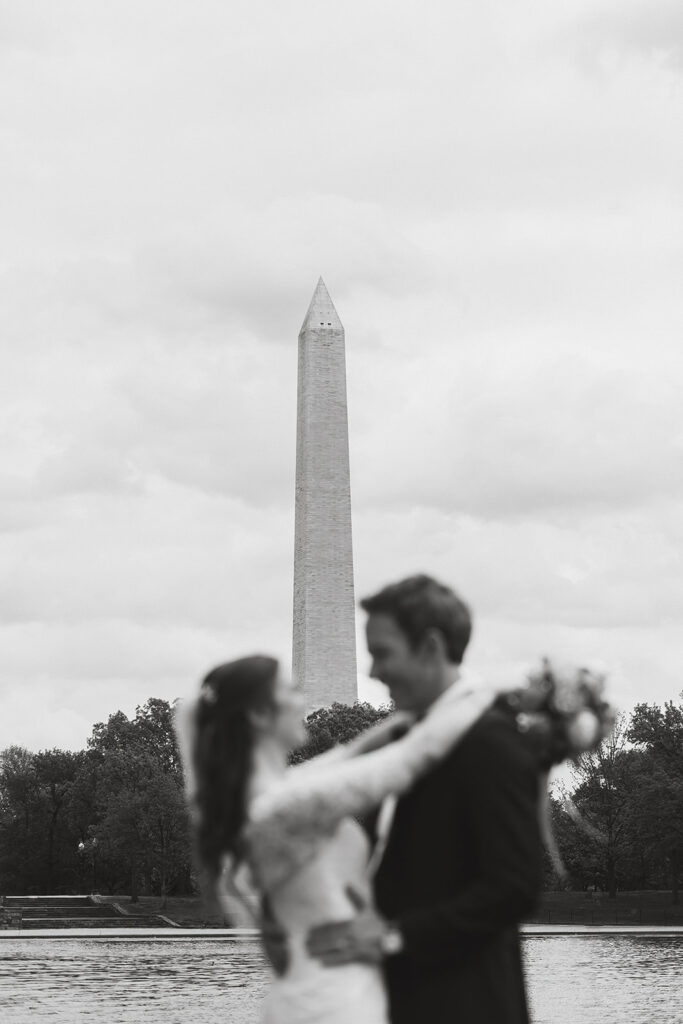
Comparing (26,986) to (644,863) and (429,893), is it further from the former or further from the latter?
(644,863)

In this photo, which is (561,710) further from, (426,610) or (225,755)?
(225,755)

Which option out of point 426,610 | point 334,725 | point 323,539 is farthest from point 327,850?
point 323,539

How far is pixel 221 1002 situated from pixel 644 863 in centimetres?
4415

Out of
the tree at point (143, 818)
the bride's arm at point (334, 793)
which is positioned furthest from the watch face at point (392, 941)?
the tree at point (143, 818)

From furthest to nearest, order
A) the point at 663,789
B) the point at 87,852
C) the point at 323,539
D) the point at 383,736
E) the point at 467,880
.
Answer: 1. the point at 87,852
2. the point at 323,539
3. the point at 663,789
4. the point at 383,736
5. the point at 467,880

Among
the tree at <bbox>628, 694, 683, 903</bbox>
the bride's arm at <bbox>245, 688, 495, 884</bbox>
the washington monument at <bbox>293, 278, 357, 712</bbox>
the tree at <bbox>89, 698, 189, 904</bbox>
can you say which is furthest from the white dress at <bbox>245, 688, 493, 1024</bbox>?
the washington monument at <bbox>293, 278, 357, 712</bbox>

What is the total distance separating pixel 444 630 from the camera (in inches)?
154

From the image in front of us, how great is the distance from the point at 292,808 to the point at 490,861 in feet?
1.56

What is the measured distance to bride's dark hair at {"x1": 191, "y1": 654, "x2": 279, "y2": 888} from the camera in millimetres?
3838

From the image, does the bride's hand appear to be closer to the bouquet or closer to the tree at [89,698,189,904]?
the bouquet

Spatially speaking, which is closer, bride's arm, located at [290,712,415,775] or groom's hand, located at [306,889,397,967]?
groom's hand, located at [306,889,397,967]

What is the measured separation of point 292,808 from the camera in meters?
3.68

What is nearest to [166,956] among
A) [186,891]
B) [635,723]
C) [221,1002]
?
[221,1002]

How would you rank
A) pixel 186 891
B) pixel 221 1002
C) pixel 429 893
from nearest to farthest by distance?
pixel 429 893 < pixel 221 1002 < pixel 186 891
